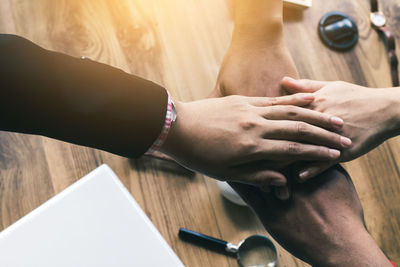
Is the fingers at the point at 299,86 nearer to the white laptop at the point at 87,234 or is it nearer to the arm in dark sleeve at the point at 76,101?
the arm in dark sleeve at the point at 76,101

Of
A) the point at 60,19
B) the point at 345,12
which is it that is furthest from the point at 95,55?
the point at 345,12

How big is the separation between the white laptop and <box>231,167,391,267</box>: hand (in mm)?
233

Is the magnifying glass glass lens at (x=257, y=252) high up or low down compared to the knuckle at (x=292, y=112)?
down

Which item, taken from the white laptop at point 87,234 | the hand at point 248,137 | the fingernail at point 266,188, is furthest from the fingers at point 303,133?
the white laptop at point 87,234

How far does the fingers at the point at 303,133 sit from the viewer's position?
2.35 ft

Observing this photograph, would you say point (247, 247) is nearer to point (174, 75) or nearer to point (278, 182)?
point (278, 182)

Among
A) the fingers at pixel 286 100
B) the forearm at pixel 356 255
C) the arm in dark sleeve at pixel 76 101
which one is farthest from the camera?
the fingers at pixel 286 100

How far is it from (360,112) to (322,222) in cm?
27

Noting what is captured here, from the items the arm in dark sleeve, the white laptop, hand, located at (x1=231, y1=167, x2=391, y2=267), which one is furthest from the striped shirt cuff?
hand, located at (x1=231, y1=167, x2=391, y2=267)

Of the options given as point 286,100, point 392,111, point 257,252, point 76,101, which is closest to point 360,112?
point 392,111

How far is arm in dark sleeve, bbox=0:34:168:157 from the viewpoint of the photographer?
531mm

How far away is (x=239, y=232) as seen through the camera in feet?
2.84

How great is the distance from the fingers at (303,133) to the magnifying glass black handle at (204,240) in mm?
314

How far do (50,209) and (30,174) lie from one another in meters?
0.30
